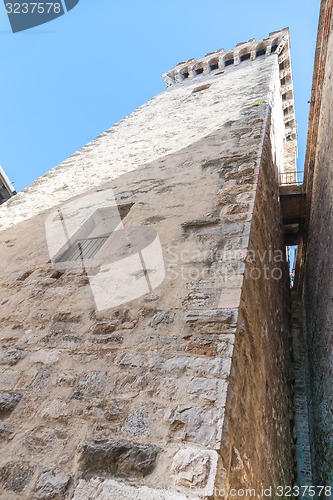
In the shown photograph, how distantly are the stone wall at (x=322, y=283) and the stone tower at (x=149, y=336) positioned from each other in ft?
1.07

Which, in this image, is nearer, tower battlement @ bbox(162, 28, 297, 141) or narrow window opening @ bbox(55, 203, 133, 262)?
narrow window opening @ bbox(55, 203, 133, 262)

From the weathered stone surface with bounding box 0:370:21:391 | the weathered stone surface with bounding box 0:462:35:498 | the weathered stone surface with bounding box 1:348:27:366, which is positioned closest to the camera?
the weathered stone surface with bounding box 0:462:35:498

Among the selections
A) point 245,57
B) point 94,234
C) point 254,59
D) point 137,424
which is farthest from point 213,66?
point 137,424

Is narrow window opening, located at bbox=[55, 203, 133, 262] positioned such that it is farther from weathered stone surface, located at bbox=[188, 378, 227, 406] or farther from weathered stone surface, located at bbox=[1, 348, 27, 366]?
weathered stone surface, located at bbox=[188, 378, 227, 406]

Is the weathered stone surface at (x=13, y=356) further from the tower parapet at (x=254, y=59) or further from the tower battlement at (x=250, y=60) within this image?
the tower battlement at (x=250, y=60)

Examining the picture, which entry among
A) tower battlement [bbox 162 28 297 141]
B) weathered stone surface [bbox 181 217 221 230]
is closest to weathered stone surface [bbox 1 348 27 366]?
weathered stone surface [bbox 181 217 221 230]

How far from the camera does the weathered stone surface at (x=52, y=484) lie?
1.67 meters

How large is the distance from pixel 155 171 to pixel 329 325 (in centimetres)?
271

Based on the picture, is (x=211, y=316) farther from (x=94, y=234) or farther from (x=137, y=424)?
(x=94, y=234)

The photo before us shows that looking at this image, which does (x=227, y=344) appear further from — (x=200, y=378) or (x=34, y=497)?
(x=34, y=497)

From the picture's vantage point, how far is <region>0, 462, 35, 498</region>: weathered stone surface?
1.76 m

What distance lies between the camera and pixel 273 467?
2646 millimetres

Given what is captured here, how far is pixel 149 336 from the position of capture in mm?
2287

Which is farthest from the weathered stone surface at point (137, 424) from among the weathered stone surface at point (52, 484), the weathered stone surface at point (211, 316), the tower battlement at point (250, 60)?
the tower battlement at point (250, 60)
